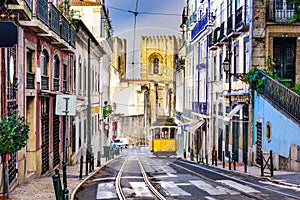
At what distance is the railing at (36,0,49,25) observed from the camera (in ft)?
48.3

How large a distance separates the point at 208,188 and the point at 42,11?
716 centimetres

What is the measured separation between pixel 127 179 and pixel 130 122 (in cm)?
3575

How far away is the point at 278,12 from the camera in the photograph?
71.2ft

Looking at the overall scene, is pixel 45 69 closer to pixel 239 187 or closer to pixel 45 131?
pixel 45 131

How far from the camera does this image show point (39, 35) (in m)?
16.2

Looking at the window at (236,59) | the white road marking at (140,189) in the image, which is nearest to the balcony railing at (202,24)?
the window at (236,59)

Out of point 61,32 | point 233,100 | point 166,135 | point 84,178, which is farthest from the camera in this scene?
point 166,135

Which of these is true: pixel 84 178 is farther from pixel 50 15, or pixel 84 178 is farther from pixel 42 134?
pixel 50 15

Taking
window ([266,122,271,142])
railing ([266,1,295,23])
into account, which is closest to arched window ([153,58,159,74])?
railing ([266,1,295,23])

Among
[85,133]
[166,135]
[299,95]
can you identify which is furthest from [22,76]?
[166,135]

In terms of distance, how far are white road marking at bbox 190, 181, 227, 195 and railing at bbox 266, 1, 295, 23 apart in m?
9.79

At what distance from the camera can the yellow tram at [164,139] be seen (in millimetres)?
36969

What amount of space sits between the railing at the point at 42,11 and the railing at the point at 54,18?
67 cm

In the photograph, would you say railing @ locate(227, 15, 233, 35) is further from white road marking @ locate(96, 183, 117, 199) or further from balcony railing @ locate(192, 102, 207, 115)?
white road marking @ locate(96, 183, 117, 199)
